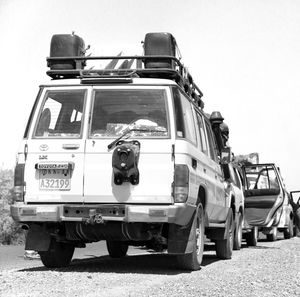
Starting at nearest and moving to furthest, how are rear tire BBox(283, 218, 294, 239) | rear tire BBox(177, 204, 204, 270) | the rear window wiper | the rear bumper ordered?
1. the rear bumper
2. the rear window wiper
3. rear tire BBox(177, 204, 204, 270)
4. rear tire BBox(283, 218, 294, 239)

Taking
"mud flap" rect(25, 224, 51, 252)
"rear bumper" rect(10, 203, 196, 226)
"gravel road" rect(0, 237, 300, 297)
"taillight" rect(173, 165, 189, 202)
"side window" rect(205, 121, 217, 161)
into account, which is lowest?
"gravel road" rect(0, 237, 300, 297)

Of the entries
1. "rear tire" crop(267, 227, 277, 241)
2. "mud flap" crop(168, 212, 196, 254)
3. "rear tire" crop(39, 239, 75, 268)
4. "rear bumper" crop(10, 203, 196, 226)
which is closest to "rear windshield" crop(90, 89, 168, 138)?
"rear bumper" crop(10, 203, 196, 226)

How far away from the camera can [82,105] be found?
1020cm

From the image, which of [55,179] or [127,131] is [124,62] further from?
[55,179]

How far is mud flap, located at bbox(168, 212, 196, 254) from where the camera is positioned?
9.86 meters

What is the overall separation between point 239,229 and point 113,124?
7.62 m

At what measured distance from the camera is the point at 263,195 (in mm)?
21609

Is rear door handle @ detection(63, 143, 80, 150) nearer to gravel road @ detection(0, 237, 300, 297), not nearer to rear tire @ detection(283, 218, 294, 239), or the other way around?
gravel road @ detection(0, 237, 300, 297)

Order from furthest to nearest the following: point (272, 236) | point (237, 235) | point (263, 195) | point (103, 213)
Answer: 1. point (272, 236)
2. point (263, 195)
3. point (237, 235)
4. point (103, 213)

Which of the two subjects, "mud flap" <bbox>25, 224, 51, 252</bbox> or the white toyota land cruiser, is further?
"mud flap" <bbox>25, 224, 51, 252</bbox>

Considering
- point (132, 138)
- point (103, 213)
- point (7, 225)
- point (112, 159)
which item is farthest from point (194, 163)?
point (7, 225)

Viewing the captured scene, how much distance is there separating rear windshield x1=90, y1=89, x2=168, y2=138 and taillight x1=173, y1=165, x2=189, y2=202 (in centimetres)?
60

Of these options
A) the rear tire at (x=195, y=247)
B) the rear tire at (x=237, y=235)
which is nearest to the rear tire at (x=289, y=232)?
the rear tire at (x=237, y=235)

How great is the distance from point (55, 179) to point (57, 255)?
1.42 m
